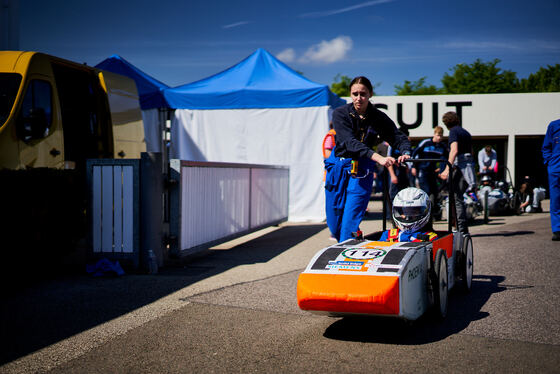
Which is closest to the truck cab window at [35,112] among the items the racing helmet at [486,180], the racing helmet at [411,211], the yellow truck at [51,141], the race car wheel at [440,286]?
the yellow truck at [51,141]

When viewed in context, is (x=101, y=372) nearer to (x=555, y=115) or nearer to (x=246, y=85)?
(x=246, y=85)

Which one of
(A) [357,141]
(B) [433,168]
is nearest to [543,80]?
(B) [433,168]

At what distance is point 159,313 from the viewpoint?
4.78m

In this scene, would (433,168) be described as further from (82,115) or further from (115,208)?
(82,115)

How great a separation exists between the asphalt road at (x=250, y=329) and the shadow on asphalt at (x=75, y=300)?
11mm

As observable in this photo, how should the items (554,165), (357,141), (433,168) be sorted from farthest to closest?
(433,168) → (554,165) → (357,141)

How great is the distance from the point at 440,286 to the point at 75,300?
3.22m

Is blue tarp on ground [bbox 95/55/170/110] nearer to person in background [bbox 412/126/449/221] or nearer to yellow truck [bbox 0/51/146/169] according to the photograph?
yellow truck [bbox 0/51/146/169]

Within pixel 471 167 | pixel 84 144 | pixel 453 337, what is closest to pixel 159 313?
pixel 453 337

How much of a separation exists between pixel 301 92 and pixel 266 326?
9324mm

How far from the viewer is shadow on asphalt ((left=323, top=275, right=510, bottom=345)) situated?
3.94 m

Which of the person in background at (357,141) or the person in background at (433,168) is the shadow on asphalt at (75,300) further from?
the person in background at (433,168)

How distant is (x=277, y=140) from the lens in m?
13.5

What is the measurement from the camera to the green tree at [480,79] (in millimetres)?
72375
